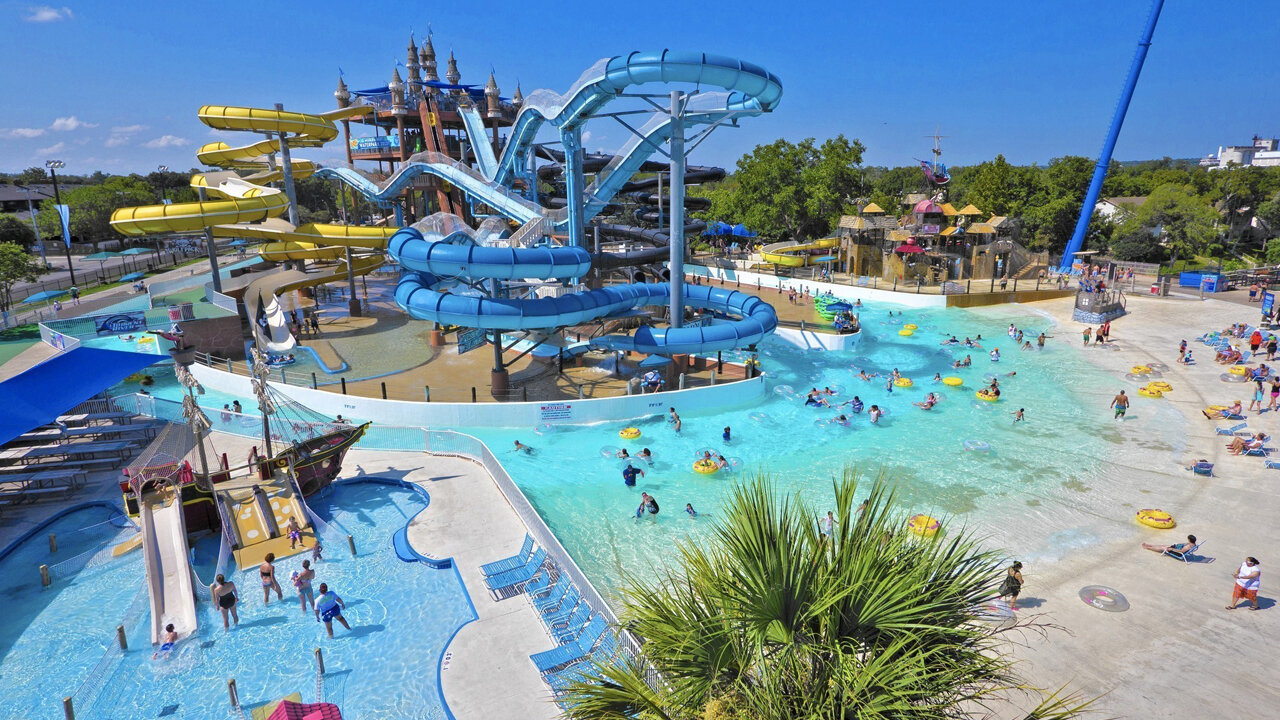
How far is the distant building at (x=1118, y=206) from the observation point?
2057 inches

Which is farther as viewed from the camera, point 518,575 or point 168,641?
point 518,575

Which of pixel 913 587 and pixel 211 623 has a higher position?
pixel 913 587

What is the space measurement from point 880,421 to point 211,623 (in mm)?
18539

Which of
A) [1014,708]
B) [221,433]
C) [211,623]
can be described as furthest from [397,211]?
[1014,708]

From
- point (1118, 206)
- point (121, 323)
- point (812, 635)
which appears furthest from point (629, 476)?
point (1118, 206)

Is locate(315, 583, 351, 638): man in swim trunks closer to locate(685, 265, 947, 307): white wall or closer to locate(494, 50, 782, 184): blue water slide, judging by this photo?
locate(494, 50, 782, 184): blue water slide

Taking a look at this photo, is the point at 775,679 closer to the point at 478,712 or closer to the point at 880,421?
the point at 478,712

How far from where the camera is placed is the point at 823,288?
4247 centimetres

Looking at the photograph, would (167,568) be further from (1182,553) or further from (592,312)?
(1182,553)

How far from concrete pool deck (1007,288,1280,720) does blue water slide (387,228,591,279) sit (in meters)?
14.6

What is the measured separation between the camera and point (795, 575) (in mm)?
4898

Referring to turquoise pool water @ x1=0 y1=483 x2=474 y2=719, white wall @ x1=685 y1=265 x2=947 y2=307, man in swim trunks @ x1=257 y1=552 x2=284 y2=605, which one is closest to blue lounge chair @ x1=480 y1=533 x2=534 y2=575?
turquoise pool water @ x1=0 y1=483 x2=474 y2=719

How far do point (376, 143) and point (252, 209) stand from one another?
2301 centimetres

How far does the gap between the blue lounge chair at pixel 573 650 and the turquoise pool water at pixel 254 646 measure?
154 centimetres
